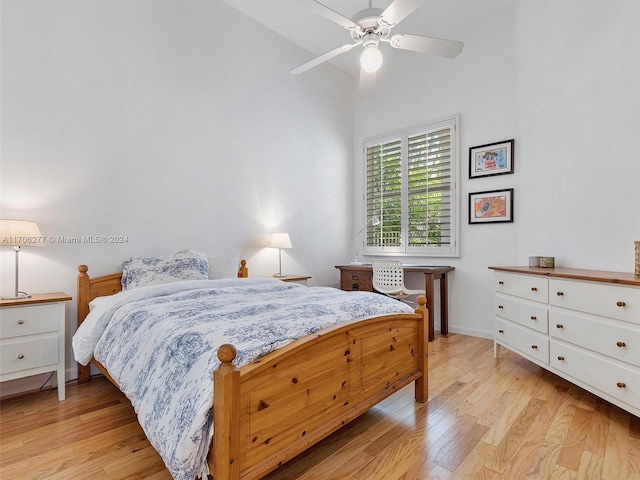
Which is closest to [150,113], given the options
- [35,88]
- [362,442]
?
Answer: [35,88]

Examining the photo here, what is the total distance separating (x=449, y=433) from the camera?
1.81 meters

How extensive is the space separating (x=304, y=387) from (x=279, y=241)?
2.33 metres

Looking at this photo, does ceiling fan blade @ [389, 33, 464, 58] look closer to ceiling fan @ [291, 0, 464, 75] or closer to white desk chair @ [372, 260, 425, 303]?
ceiling fan @ [291, 0, 464, 75]

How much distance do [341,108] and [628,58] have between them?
3.11 metres

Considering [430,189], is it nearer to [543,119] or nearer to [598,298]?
[543,119]

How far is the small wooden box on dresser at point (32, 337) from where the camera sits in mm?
2025

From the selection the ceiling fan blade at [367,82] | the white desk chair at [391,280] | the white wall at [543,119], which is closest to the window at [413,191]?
the white wall at [543,119]

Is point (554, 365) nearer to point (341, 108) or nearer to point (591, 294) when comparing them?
point (591, 294)

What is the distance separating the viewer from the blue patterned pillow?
8.64 feet

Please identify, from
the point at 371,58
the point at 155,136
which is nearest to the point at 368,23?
the point at 371,58

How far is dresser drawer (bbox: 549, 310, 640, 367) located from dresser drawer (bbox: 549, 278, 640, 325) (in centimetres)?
4

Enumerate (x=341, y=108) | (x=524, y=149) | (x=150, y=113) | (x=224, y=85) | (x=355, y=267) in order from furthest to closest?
(x=341, y=108)
(x=355, y=267)
(x=224, y=85)
(x=524, y=149)
(x=150, y=113)

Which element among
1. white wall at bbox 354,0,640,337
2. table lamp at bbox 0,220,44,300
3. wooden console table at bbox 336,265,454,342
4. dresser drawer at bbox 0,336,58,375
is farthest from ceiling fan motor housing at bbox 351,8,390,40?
dresser drawer at bbox 0,336,58,375

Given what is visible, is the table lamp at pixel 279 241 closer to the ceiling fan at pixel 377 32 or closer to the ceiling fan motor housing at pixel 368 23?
the ceiling fan at pixel 377 32
